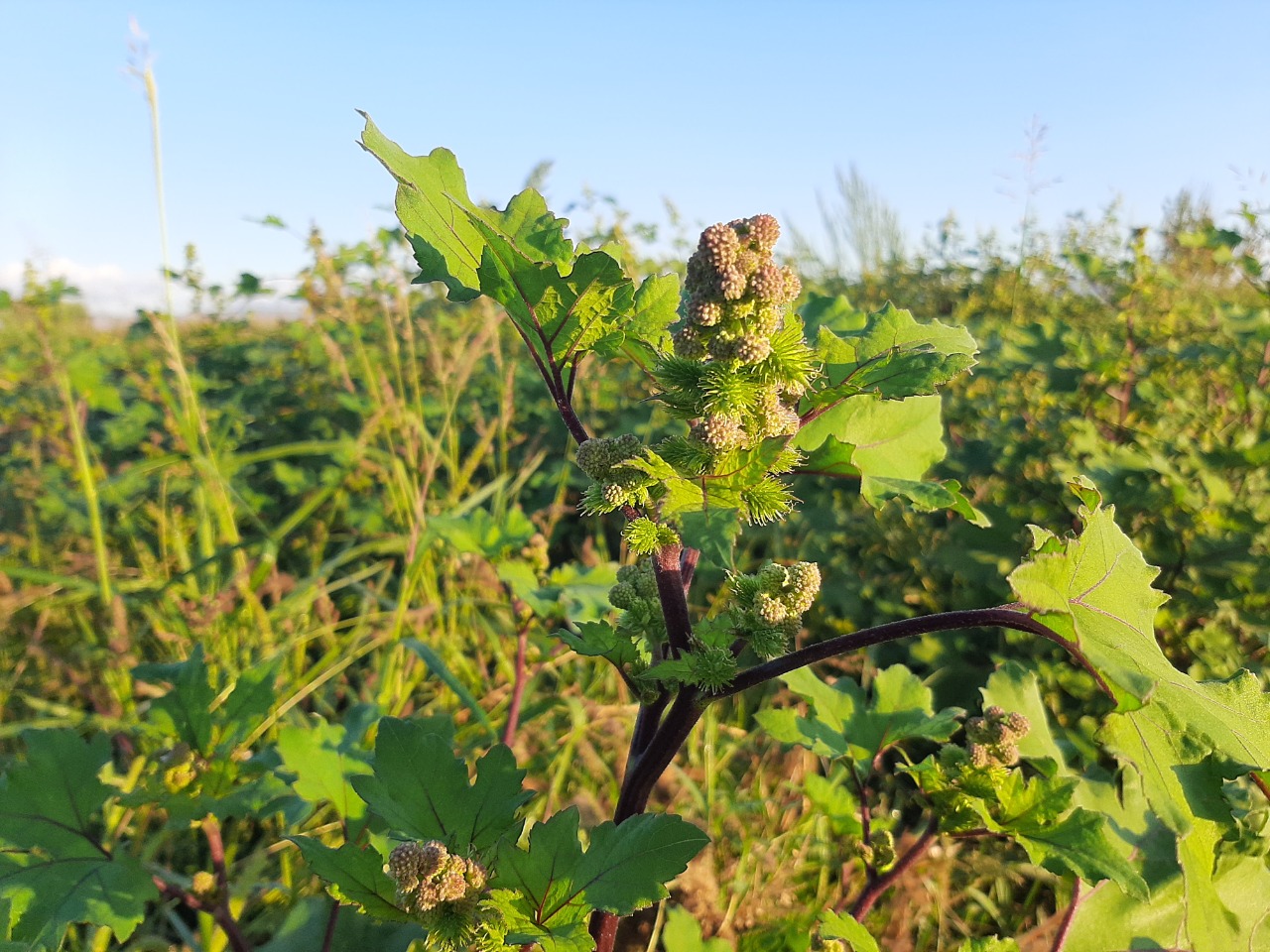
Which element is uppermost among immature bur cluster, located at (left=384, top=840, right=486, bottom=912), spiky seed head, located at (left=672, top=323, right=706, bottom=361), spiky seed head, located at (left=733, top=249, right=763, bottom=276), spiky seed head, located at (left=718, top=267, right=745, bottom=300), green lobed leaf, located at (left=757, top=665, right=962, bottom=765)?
spiky seed head, located at (left=733, top=249, right=763, bottom=276)

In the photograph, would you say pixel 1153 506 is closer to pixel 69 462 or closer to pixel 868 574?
pixel 868 574


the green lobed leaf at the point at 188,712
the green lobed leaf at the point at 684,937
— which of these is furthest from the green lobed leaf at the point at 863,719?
the green lobed leaf at the point at 188,712

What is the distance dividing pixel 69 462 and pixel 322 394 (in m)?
1.49

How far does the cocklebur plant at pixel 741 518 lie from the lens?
84 cm

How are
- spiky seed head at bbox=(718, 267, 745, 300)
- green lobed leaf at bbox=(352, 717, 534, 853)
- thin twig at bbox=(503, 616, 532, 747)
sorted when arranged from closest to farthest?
spiky seed head at bbox=(718, 267, 745, 300), green lobed leaf at bbox=(352, 717, 534, 853), thin twig at bbox=(503, 616, 532, 747)

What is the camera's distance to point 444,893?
89 cm

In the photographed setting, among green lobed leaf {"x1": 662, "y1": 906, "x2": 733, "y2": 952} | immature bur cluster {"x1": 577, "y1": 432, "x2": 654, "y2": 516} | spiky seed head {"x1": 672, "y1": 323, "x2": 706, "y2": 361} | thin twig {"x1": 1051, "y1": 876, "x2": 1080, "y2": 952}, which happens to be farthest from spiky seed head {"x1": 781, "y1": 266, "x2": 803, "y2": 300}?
thin twig {"x1": 1051, "y1": 876, "x2": 1080, "y2": 952}

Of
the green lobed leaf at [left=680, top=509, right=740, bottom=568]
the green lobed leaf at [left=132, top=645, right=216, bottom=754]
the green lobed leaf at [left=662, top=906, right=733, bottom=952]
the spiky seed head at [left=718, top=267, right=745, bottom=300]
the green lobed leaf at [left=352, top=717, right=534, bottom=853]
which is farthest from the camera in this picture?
the green lobed leaf at [left=132, top=645, right=216, bottom=754]

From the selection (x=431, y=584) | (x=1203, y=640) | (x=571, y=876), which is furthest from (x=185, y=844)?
(x=1203, y=640)

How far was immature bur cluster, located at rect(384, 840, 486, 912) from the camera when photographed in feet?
2.90

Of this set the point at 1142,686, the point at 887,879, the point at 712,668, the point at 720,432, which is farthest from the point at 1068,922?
the point at 720,432

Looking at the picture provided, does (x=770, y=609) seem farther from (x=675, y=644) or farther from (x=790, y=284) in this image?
(x=790, y=284)

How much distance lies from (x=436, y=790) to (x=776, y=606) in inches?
21.4

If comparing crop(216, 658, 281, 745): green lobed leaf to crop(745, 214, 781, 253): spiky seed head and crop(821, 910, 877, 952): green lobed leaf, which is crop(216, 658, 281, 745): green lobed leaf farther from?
crop(745, 214, 781, 253): spiky seed head
